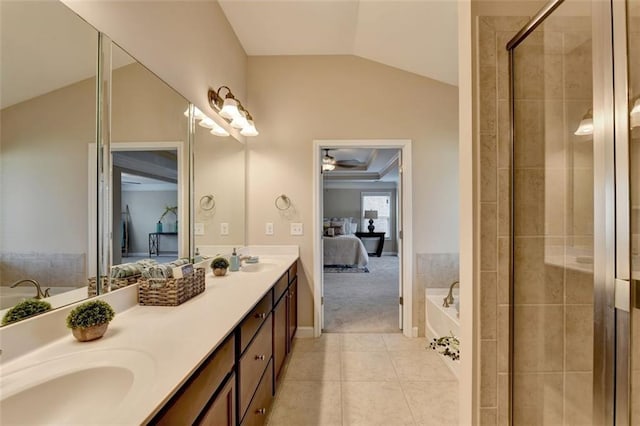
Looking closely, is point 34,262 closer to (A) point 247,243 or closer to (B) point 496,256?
(B) point 496,256

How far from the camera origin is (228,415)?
101 cm

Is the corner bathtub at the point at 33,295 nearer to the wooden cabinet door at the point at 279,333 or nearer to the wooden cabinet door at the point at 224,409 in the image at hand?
the wooden cabinet door at the point at 224,409

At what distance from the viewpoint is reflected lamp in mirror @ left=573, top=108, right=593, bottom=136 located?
0.85m

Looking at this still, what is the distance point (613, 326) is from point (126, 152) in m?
1.95

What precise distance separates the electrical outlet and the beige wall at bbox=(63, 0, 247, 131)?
4.49ft

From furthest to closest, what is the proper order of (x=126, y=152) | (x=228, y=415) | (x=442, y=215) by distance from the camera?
(x=442, y=215) < (x=126, y=152) < (x=228, y=415)

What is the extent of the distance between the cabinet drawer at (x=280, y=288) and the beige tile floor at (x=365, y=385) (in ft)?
2.24

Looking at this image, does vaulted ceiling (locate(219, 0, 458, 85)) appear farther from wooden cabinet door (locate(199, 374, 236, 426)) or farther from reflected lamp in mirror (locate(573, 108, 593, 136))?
wooden cabinet door (locate(199, 374, 236, 426))

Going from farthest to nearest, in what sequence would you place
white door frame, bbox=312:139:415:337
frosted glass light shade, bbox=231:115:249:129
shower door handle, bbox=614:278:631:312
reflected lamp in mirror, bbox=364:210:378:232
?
reflected lamp in mirror, bbox=364:210:378:232
white door frame, bbox=312:139:415:337
frosted glass light shade, bbox=231:115:249:129
shower door handle, bbox=614:278:631:312

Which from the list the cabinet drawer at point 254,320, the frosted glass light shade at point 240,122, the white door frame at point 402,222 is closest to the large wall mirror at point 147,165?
the frosted glass light shade at point 240,122

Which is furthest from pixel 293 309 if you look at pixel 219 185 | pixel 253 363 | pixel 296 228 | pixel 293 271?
pixel 219 185

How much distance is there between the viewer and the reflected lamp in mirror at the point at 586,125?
85 cm

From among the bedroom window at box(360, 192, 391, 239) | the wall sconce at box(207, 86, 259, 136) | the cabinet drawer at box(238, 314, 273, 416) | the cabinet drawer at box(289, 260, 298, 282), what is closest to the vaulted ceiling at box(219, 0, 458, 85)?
the wall sconce at box(207, 86, 259, 136)

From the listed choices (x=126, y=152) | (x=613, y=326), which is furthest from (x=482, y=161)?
(x=126, y=152)
